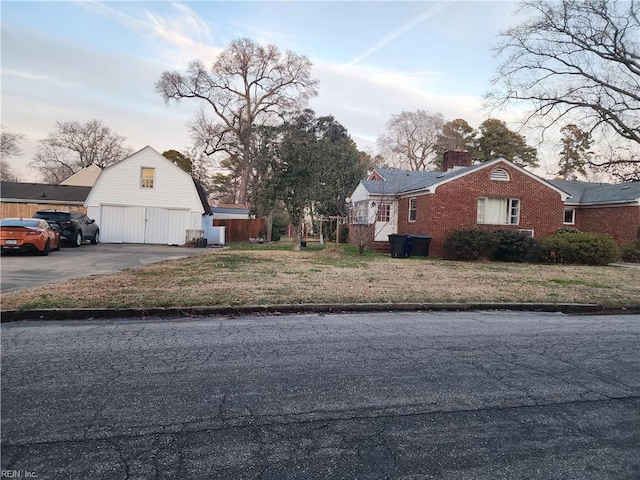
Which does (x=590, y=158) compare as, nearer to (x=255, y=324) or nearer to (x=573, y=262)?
(x=573, y=262)

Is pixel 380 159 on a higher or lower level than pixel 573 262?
higher

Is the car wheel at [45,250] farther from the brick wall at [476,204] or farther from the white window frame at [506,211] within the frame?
the white window frame at [506,211]

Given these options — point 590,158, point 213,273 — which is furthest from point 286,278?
point 590,158

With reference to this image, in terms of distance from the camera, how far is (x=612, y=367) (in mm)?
4586

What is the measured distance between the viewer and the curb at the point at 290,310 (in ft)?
20.4

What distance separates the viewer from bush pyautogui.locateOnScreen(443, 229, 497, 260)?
17.9 m

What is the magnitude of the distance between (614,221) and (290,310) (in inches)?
976

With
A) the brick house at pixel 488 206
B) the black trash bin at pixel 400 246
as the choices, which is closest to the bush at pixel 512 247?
the brick house at pixel 488 206

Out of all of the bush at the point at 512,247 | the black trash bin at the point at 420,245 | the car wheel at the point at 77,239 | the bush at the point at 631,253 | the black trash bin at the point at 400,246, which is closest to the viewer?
the bush at the point at 512,247

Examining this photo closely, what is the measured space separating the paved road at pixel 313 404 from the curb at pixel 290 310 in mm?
487

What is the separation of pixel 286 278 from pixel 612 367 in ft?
23.3

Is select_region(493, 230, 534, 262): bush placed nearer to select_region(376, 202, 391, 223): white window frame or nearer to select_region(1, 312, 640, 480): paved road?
select_region(376, 202, 391, 223): white window frame

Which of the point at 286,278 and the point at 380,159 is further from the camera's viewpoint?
the point at 380,159

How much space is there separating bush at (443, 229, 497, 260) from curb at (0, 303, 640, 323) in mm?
9719
